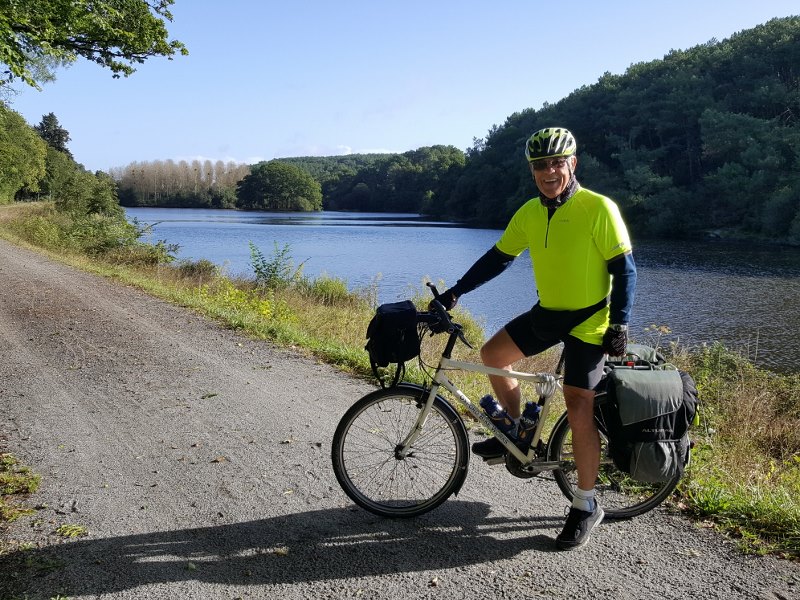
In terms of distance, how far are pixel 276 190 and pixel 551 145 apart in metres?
122

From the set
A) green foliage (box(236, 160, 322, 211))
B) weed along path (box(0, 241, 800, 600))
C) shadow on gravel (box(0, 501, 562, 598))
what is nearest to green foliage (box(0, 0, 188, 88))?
weed along path (box(0, 241, 800, 600))

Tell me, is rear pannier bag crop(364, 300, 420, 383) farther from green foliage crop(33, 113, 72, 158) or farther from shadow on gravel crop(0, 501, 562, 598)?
green foliage crop(33, 113, 72, 158)

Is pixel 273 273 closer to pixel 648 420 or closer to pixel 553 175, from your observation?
pixel 553 175

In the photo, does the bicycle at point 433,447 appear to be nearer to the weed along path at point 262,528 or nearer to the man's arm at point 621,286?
the weed along path at point 262,528

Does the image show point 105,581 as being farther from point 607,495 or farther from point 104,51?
point 104,51

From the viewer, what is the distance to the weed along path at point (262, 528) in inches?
118

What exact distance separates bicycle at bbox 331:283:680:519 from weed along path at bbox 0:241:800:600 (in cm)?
13

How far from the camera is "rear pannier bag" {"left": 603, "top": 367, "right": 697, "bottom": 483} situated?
10.3ft

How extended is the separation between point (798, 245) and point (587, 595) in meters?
48.1

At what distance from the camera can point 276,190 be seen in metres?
121

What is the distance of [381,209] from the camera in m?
135

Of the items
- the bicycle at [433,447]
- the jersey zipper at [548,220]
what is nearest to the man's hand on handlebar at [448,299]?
the bicycle at [433,447]

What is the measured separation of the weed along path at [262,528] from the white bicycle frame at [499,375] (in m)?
0.42

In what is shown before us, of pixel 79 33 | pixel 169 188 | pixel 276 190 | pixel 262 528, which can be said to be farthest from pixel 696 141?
pixel 169 188
